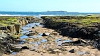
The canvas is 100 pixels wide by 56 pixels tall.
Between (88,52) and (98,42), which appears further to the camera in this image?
(98,42)

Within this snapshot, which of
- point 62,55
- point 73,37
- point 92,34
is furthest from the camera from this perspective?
point 73,37

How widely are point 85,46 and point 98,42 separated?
9.63 feet

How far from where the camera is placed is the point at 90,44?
35.9 metres

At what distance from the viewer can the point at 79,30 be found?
46906 mm

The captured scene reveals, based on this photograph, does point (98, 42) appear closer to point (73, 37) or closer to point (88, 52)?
point (88, 52)

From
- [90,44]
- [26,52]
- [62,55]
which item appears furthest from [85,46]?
[26,52]

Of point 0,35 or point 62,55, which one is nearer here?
point 62,55

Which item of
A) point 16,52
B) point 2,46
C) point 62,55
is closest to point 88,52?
point 62,55

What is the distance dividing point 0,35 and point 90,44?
45.8 ft

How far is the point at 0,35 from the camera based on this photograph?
3434cm

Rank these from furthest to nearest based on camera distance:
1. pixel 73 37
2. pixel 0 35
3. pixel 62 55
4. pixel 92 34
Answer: pixel 73 37, pixel 92 34, pixel 0 35, pixel 62 55

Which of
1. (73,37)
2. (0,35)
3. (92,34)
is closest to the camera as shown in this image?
(0,35)

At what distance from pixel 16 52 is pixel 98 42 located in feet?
44.8

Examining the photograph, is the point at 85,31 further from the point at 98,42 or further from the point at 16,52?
the point at 16,52
